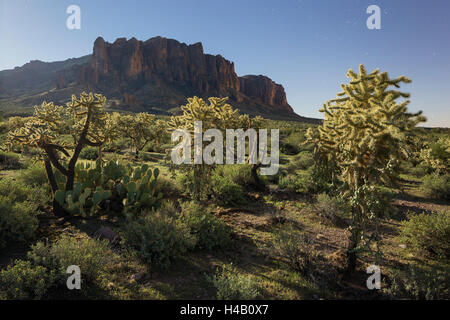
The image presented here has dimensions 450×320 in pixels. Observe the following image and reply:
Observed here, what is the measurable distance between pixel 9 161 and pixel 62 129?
7.95 metres

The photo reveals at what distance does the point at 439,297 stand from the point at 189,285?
3.96 meters

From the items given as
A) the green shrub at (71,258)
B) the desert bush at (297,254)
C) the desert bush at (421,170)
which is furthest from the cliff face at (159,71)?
the desert bush at (297,254)

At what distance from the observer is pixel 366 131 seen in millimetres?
3494

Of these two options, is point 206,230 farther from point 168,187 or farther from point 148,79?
point 148,79

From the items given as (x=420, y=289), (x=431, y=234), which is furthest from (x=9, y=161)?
(x=431, y=234)

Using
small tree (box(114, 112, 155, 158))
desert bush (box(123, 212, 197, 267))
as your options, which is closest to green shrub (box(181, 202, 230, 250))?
desert bush (box(123, 212, 197, 267))

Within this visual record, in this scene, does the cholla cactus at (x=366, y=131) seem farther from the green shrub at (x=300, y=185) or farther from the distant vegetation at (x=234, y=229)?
the green shrub at (x=300, y=185)

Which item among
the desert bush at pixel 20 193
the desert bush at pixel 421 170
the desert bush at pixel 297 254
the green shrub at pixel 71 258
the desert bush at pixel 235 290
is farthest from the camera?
the desert bush at pixel 421 170

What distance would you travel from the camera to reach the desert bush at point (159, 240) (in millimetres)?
4355

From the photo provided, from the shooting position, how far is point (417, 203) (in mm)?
8992

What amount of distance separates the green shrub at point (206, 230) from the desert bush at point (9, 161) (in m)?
11.2

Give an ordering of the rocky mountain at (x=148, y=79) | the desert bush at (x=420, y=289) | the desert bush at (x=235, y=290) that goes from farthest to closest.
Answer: the rocky mountain at (x=148, y=79) → the desert bush at (x=420, y=289) → the desert bush at (x=235, y=290)

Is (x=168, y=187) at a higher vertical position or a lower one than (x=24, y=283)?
higher
